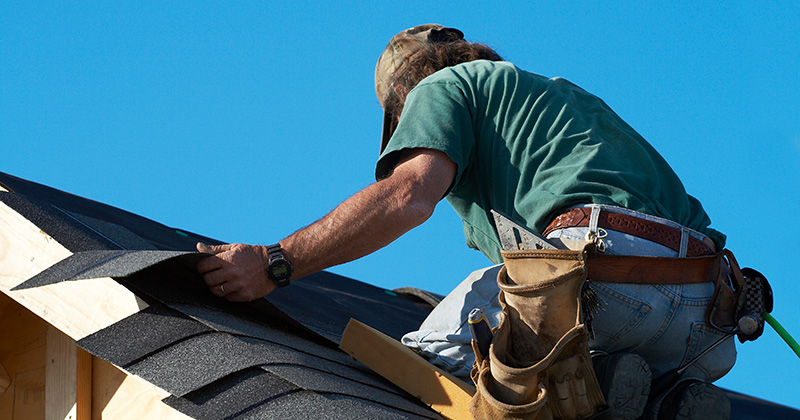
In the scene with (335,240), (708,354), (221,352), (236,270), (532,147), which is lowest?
(708,354)

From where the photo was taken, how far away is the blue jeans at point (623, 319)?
3.05m

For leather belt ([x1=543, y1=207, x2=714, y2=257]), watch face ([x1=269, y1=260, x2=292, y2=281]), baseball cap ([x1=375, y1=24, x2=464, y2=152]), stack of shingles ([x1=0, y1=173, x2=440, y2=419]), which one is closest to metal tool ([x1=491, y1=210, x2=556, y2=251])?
leather belt ([x1=543, y1=207, x2=714, y2=257])

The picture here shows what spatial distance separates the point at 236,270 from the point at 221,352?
1.33ft

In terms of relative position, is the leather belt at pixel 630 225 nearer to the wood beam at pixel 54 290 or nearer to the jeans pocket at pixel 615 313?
the jeans pocket at pixel 615 313

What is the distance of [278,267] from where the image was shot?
3092 mm

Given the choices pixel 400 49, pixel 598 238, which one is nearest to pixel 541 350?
pixel 598 238

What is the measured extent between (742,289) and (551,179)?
0.88 metres

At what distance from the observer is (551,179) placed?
3.35 metres

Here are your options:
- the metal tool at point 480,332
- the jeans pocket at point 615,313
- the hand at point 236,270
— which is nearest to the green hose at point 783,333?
the jeans pocket at point 615,313

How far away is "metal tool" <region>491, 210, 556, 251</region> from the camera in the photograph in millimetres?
2965

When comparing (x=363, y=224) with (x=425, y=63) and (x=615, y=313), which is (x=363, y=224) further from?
(x=425, y=63)

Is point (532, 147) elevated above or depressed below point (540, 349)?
above

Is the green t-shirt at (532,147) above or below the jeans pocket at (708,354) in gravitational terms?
above

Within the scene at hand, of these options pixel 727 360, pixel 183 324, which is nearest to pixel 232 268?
pixel 183 324
